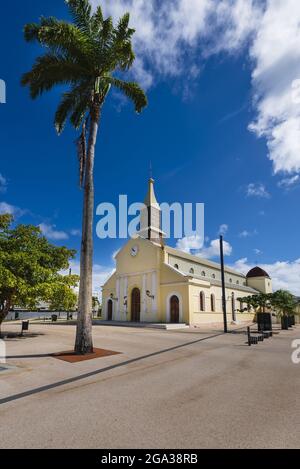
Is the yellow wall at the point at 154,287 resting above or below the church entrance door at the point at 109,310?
above

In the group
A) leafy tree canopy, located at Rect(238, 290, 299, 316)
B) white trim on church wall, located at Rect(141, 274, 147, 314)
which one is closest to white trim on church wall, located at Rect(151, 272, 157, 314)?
white trim on church wall, located at Rect(141, 274, 147, 314)

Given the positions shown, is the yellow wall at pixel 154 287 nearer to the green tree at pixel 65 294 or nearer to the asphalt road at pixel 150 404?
the green tree at pixel 65 294

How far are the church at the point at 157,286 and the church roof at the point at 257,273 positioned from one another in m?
17.0

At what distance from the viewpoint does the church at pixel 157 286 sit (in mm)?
33719

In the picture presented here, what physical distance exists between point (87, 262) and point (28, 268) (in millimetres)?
5408

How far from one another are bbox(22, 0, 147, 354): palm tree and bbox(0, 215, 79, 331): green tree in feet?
15.2

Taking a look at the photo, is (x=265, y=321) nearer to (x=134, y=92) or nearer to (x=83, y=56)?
(x=134, y=92)

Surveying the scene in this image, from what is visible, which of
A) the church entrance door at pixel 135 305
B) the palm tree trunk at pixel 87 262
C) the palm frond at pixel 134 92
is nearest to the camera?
the palm tree trunk at pixel 87 262

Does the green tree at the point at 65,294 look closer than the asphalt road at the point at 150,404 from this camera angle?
No

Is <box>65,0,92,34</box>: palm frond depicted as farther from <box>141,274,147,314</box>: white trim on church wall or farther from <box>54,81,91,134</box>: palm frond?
<box>141,274,147,314</box>: white trim on church wall

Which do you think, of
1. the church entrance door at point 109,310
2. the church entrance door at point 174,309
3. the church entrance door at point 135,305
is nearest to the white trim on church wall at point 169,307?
the church entrance door at point 174,309
